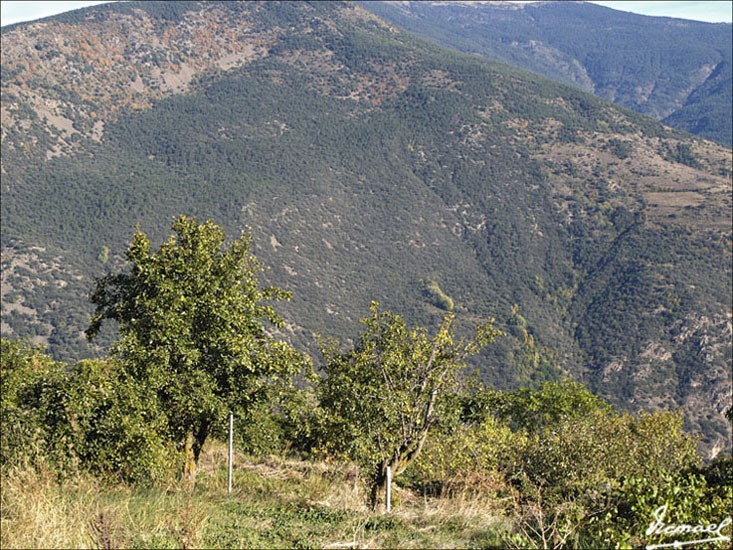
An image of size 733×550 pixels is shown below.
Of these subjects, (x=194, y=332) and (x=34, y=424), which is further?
(x=194, y=332)

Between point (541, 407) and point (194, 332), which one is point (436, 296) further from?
point (194, 332)

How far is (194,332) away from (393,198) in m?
131

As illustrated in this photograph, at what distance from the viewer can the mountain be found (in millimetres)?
94625

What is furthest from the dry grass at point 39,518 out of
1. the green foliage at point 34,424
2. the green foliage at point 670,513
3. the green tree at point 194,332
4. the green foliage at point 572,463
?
the green foliage at point 572,463

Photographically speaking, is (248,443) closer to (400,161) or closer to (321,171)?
(321,171)

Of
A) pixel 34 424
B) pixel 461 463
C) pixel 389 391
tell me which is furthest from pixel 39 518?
pixel 461 463

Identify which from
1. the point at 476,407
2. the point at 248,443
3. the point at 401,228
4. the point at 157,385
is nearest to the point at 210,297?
the point at 157,385

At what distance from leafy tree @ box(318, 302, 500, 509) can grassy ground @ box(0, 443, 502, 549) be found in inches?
63.4

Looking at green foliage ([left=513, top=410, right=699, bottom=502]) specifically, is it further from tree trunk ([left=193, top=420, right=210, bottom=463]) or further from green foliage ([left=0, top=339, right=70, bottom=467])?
green foliage ([left=0, top=339, right=70, bottom=467])

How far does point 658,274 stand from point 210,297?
106881 millimetres

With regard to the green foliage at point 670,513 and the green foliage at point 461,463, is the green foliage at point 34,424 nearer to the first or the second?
the green foliage at point 461,463

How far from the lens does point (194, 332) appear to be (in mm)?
13914

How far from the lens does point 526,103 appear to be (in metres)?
177

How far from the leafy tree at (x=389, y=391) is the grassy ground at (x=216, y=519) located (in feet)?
5.28
